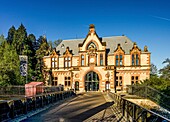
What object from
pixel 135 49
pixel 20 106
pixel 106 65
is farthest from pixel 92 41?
pixel 20 106

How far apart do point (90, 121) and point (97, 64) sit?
30666 mm

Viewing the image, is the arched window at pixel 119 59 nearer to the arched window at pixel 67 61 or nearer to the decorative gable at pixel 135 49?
the decorative gable at pixel 135 49

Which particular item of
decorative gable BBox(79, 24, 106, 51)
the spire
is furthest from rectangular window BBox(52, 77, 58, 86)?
the spire

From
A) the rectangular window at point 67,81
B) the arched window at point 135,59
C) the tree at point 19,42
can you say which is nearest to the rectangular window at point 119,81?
the arched window at point 135,59

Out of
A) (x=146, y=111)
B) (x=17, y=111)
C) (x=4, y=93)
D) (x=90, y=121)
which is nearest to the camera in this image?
(x=146, y=111)

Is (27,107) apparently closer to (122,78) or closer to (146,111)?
(146,111)

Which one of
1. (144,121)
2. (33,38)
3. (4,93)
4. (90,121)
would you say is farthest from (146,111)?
(33,38)

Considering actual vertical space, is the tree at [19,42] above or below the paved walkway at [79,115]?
above

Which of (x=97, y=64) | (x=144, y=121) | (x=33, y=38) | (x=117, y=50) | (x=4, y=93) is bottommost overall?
(x=4, y=93)

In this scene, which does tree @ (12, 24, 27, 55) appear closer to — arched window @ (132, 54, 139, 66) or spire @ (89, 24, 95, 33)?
spire @ (89, 24, 95, 33)

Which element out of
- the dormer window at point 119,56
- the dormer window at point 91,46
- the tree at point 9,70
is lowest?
the tree at point 9,70

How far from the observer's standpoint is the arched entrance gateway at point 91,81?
40547 millimetres

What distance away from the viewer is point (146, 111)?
610 centimetres

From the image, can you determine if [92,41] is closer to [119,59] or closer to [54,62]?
[119,59]
